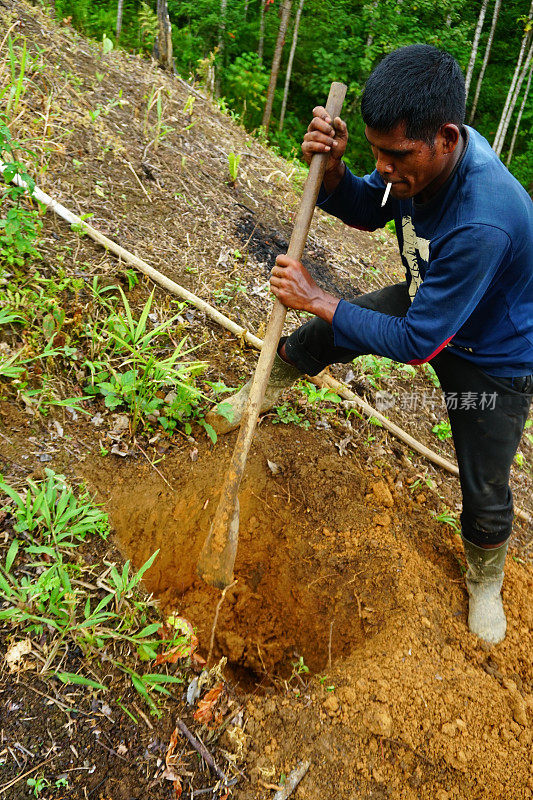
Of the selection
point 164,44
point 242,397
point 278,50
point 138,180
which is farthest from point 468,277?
point 278,50

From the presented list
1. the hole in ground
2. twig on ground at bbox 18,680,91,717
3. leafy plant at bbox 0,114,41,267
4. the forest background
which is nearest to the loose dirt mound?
the hole in ground

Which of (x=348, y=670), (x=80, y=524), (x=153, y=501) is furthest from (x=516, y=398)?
(x=80, y=524)

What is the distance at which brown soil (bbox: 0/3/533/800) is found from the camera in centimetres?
187

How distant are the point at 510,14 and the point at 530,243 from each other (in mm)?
18683

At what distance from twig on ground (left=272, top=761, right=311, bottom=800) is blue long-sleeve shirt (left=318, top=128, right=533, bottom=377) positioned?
144 centimetres

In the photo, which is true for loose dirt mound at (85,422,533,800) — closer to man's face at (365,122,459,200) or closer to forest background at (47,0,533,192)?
man's face at (365,122,459,200)

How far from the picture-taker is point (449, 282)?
63.4 inches

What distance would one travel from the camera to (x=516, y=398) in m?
2.03

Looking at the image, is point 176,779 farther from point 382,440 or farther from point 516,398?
point 382,440

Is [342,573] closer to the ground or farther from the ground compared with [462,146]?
closer to the ground

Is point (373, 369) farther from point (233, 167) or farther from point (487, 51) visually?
point (487, 51)

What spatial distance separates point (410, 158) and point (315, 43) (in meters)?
13.8

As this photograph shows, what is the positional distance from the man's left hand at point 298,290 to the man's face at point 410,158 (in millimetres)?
432

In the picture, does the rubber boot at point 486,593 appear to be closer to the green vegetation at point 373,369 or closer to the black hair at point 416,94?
the green vegetation at point 373,369
